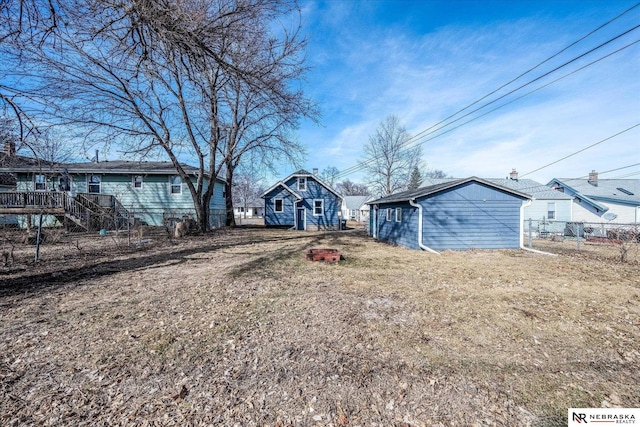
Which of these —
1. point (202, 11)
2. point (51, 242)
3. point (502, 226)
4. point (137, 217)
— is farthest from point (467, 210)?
point (137, 217)

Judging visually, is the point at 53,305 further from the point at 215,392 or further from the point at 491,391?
the point at 491,391

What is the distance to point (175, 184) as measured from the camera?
18.7 meters

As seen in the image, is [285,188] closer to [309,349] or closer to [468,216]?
[468,216]

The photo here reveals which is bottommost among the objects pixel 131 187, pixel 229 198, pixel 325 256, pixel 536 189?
pixel 325 256

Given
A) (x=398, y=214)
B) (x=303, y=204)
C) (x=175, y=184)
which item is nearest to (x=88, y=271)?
(x=398, y=214)

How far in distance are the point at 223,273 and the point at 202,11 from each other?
5.01 meters

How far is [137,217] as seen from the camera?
18359 mm

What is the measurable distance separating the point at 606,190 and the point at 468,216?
23983 millimetres

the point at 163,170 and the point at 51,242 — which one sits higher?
the point at 163,170

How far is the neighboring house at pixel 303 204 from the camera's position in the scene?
73.1ft

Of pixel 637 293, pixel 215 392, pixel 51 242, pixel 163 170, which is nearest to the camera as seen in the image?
pixel 215 392

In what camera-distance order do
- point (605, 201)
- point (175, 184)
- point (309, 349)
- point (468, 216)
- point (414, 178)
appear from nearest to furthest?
1. point (309, 349)
2. point (468, 216)
3. point (175, 184)
4. point (605, 201)
5. point (414, 178)

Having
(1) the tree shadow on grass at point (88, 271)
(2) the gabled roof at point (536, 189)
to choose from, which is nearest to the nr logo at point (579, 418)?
(1) the tree shadow on grass at point (88, 271)

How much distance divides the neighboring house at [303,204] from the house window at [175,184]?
6.40 metres
